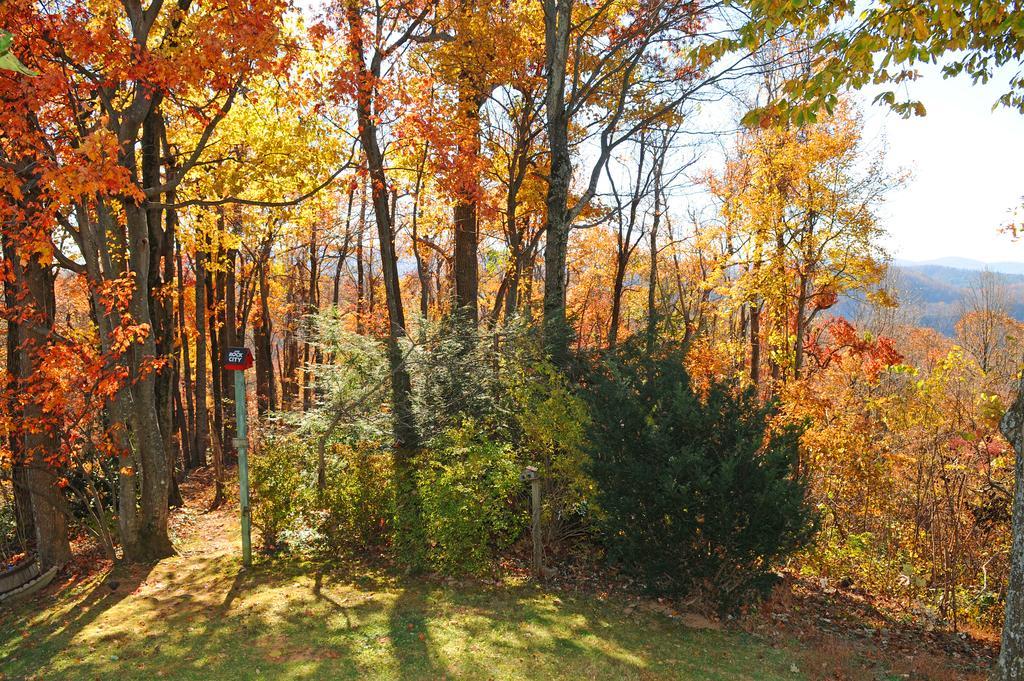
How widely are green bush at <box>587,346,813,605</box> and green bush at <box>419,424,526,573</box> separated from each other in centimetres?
109

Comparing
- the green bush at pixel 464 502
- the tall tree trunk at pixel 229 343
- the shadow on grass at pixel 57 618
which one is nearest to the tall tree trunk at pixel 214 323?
the tall tree trunk at pixel 229 343

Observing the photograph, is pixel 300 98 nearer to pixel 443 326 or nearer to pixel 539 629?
pixel 443 326

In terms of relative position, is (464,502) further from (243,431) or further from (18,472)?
(18,472)

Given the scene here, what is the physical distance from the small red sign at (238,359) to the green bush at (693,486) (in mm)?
4078

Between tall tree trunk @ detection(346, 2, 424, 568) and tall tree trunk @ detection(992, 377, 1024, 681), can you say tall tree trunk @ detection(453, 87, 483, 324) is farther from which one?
tall tree trunk @ detection(992, 377, 1024, 681)

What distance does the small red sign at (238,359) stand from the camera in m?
7.37

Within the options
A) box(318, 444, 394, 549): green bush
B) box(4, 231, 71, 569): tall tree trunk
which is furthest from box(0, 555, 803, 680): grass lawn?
box(4, 231, 71, 569): tall tree trunk

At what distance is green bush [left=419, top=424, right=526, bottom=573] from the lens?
6750 mm

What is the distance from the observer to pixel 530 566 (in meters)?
7.51

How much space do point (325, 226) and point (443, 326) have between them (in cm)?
1432

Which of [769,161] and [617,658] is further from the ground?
[769,161]

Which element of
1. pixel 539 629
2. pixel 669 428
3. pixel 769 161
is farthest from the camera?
pixel 769 161

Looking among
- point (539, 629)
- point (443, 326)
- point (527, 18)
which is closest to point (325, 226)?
point (527, 18)

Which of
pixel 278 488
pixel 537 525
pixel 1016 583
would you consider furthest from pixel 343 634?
pixel 1016 583
